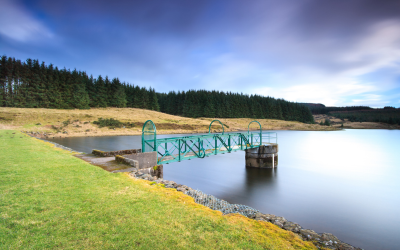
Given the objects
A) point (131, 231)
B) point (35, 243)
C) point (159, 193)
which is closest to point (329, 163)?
point (159, 193)

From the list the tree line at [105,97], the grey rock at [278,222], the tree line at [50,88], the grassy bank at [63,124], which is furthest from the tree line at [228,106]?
the grey rock at [278,222]

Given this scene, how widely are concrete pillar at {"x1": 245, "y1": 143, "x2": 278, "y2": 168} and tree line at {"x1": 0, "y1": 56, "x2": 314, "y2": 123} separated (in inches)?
2892

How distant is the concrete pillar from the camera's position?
21.7 meters

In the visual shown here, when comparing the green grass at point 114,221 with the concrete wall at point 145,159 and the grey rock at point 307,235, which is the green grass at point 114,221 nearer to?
the grey rock at point 307,235

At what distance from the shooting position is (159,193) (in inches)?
300

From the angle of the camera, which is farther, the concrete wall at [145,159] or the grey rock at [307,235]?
the concrete wall at [145,159]

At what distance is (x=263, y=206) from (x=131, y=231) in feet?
34.4

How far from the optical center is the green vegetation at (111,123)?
58.3 meters

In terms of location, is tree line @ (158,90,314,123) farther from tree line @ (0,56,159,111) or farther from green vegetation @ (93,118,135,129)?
green vegetation @ (93,118,135,129)

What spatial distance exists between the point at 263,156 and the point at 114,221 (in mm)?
19131

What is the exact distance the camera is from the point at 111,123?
60.2 meters

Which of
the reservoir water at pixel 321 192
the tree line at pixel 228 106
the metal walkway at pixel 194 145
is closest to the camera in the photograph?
the reservoir water at pixel 321 192

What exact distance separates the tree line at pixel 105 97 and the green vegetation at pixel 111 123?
69.7ft

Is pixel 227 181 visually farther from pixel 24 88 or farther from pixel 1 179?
pixel 24 88
